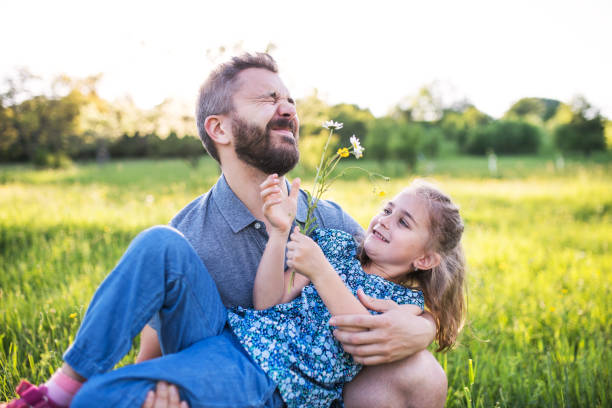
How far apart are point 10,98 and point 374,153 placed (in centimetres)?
2444

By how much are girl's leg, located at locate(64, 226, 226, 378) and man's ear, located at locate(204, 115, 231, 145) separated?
911mm

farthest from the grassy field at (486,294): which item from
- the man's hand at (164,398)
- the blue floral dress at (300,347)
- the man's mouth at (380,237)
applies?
the man's hand at (164,398)

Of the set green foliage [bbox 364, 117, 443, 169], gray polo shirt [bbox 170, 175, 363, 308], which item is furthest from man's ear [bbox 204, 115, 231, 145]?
green foliage [bbox 364, 117, 443, 169]

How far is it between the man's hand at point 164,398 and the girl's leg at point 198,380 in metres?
0.02

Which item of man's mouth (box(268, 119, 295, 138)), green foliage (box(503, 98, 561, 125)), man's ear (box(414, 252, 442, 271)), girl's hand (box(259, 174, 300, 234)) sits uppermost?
green foliage (box(503, 98, 561, 125))

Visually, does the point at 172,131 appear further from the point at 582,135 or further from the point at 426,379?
the point at 582,135

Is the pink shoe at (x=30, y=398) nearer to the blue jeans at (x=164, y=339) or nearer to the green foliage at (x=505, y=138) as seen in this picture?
the blue jeans at (x=164, y=339)

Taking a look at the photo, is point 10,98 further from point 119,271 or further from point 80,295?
point 119,271

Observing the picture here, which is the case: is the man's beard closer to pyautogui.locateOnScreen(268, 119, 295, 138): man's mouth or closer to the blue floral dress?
pyautogui.locateOnScreen(268, 119, 295, 138): man's mouth

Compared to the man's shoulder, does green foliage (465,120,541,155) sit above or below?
below

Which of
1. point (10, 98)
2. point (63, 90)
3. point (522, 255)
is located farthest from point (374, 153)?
point (63, 90)

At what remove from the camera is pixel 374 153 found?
26.5 m

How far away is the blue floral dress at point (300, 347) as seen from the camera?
1.87 meters

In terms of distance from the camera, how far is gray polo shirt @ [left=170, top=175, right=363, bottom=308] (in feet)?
7.65
